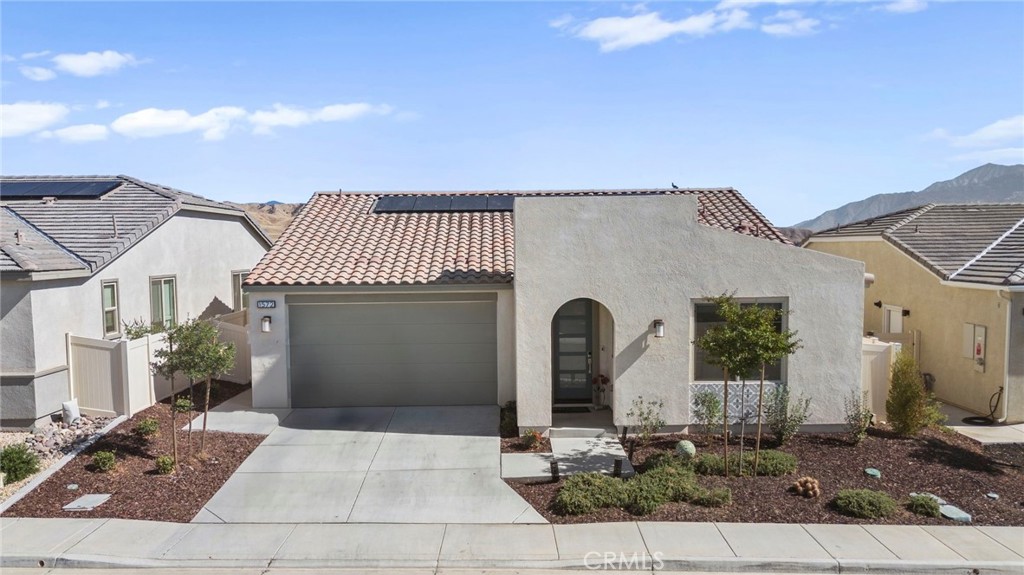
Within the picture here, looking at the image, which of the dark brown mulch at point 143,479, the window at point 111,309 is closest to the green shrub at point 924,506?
the dark brown mulch at point 143,479

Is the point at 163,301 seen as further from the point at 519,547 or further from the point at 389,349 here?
the point at 519,547

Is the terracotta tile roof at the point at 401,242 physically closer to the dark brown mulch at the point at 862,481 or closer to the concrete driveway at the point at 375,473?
the concrete driveway at the point at 375,473

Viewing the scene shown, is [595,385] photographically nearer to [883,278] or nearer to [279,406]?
[279,406]

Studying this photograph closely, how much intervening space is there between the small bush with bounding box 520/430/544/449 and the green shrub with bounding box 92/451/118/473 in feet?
20.7

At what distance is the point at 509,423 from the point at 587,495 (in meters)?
3.52

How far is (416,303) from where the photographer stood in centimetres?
A: 1334

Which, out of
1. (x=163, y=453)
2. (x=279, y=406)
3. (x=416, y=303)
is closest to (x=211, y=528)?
(x=163, y=453)

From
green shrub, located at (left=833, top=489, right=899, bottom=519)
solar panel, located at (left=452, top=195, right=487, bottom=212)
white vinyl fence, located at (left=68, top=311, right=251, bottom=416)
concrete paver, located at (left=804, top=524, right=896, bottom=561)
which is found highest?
solar panel, located at (left=452, top=195, right=487, bottom=212)

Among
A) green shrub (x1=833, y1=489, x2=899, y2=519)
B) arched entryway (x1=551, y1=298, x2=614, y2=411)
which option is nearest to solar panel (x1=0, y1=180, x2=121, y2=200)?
arched entryway (x1=551, y1=298, x2=614, y2=411)

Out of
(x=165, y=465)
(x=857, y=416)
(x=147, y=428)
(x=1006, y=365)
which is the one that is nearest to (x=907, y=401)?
(x=857, y=416)

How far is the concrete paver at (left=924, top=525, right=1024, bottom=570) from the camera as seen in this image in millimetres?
7469

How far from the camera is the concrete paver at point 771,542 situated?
7445 millimetres

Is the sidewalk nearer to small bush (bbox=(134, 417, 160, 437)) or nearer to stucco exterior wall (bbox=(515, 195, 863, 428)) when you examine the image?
small bush (bbox=(134, 417, 160, 437))

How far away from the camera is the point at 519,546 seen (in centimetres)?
773
